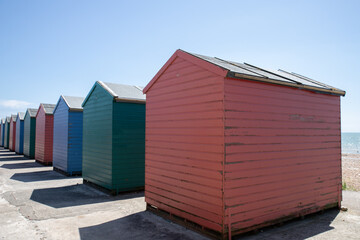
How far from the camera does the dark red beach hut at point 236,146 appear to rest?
17.8 feet

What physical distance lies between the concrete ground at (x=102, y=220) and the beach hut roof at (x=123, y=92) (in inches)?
142

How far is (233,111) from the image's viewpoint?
17.9 ft

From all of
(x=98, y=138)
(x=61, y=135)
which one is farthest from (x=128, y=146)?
(x=61, y=135)

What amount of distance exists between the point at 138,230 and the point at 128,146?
4.39 metres

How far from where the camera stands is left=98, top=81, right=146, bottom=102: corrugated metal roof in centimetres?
995

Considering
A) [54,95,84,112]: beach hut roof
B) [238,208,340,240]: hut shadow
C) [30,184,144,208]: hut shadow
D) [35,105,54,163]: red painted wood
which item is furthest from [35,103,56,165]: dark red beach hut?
[238,208,340,240]: hut shadow

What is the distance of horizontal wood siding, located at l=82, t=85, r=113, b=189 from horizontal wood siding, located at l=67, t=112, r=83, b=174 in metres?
2.24

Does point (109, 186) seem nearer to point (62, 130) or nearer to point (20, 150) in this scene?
point (62, 130)

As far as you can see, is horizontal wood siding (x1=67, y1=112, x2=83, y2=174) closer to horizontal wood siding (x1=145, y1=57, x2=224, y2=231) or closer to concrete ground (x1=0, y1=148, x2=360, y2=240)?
concrete ground (x1=0, y1=148, x2=360, y2=240)

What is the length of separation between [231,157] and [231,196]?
0.79 m

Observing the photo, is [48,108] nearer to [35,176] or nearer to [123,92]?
[35,176]

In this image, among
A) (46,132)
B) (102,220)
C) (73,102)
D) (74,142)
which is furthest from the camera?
(46,132)

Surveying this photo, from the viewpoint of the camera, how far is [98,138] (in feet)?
35.2

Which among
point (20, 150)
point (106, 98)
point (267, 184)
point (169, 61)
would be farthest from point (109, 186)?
point (20, 150)
